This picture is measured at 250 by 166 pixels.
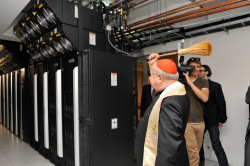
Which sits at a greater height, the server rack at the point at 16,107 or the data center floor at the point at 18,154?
the server rack at the point at 16,107

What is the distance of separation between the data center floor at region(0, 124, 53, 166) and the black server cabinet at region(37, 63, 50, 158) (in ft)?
0.53

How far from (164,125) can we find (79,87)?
1577 mm

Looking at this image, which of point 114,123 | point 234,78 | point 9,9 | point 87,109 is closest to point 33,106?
point 9,9

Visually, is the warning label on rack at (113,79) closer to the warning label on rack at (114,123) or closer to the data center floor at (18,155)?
the warning label on rack at (114,123)

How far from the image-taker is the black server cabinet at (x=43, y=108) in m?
3.35

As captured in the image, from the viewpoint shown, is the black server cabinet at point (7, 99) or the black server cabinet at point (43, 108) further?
the black server cabinet at point (7, 99)

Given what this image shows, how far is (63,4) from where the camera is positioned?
7.96 feet

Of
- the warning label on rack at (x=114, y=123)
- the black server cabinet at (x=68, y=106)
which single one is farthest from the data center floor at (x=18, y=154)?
the warning label on rack at (x=114, y=123)

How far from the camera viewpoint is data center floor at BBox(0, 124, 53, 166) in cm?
331

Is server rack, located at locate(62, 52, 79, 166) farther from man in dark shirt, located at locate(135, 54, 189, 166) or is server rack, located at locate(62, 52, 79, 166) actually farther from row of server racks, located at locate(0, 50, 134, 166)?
man in dark shirt, located at locate(135, 54, 189, 166)

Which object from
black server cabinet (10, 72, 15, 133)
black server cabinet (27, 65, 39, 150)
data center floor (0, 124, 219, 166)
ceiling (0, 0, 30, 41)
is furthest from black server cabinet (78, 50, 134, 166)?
black server cabinet (10, 72, 15, 133)

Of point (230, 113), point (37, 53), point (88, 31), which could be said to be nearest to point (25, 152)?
point (37, 53)

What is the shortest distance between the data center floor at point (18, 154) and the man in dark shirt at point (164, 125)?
8.80 feet

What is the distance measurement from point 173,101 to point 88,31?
200 cm
